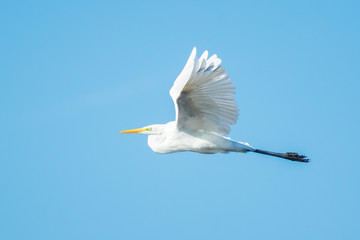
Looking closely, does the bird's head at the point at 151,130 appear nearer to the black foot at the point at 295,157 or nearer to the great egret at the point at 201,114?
the great egret at the point at 201,114

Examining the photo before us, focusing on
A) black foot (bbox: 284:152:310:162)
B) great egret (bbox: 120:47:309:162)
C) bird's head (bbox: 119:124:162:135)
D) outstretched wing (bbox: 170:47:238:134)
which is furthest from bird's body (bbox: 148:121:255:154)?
black foot (bbox: 284:152:310:162)

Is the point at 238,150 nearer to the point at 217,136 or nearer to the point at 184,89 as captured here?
the point at 217,136

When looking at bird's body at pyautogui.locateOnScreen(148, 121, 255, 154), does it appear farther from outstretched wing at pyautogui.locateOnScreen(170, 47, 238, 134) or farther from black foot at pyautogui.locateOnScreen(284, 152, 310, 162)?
black foot at pyautogui.locateOnScreen(284, 152, 310, 162)

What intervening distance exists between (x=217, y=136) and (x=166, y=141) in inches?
45.9

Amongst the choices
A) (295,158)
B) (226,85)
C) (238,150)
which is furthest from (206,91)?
(295,158)

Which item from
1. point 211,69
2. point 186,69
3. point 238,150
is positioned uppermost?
point 186,69

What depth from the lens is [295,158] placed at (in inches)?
497

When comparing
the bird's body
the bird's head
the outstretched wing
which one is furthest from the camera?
the bird's head

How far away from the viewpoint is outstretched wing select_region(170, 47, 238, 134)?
31.3ft

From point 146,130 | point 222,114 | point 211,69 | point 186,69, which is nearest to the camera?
point 211,69

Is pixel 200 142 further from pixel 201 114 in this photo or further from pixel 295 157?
pixel 295 157

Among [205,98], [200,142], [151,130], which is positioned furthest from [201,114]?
[151,130]

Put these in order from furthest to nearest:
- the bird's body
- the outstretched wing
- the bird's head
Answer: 1. the bird's head
2. the bird's body
3. the outstretched wing

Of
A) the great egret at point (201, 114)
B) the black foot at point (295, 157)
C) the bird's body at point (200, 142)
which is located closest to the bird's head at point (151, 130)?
the great egret at point (201, 114)
